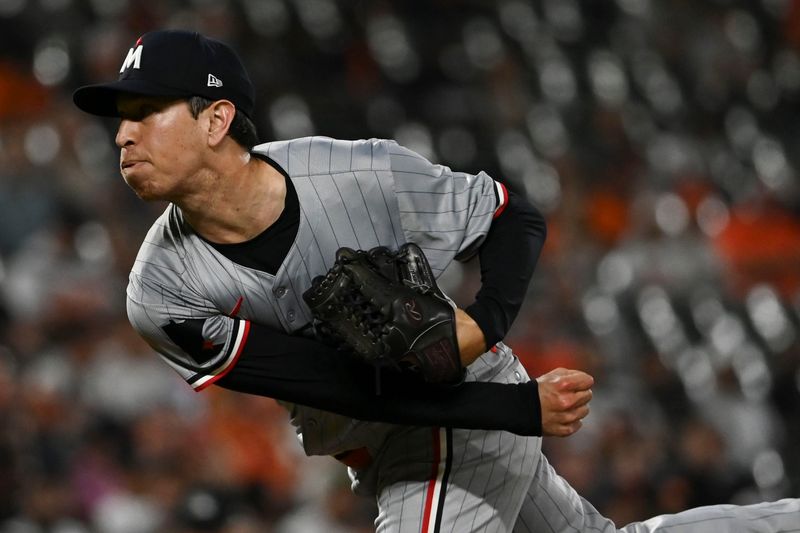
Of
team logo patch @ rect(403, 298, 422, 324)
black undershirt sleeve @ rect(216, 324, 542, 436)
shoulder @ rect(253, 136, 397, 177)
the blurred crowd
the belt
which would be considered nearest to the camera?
team logo patch @ rect(403, 298, 422, 324)

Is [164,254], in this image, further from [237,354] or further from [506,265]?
[506,265]

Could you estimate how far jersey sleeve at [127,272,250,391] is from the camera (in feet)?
6.93

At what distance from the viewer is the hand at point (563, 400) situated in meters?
2.12

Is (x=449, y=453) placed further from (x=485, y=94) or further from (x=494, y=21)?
(x=494, y=21)

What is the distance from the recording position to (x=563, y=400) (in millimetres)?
2115

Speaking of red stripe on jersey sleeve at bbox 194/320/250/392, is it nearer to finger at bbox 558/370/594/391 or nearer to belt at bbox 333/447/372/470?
belt at bbox 333/447/372/470

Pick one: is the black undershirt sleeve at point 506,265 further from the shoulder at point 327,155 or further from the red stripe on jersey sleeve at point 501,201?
the shoulder at point 327,155

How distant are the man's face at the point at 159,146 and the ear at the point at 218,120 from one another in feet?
0.10

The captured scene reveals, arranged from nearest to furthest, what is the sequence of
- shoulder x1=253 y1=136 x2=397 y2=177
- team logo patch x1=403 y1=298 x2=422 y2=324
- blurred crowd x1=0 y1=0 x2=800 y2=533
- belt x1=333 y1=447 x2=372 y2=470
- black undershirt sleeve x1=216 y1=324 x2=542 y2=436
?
team logo patch x1=403 y1=298 x2=422 y2=324 < black undershirt sleeve x1=216 y1=324 x2=542 y2=436 < shoulder x1=253 y1=136 x2=397 y2=177 < belt x1=333 y1=447 x2=372 y2=470 < blurred crowd x1=0 y1=0 x2=800 y2=533

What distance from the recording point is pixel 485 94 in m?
6.69

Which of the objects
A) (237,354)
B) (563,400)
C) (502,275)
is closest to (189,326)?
(237,354)

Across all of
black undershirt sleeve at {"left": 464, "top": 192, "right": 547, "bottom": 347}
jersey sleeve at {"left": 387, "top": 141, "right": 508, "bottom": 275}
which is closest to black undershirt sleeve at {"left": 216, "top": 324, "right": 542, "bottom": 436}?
black undershirt sleeve at {"left": 464, "top": 192, "right": 547, "bottom": 347}

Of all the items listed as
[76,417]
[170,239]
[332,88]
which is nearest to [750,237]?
[332,88]

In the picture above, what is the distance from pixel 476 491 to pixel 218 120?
2.93ft
